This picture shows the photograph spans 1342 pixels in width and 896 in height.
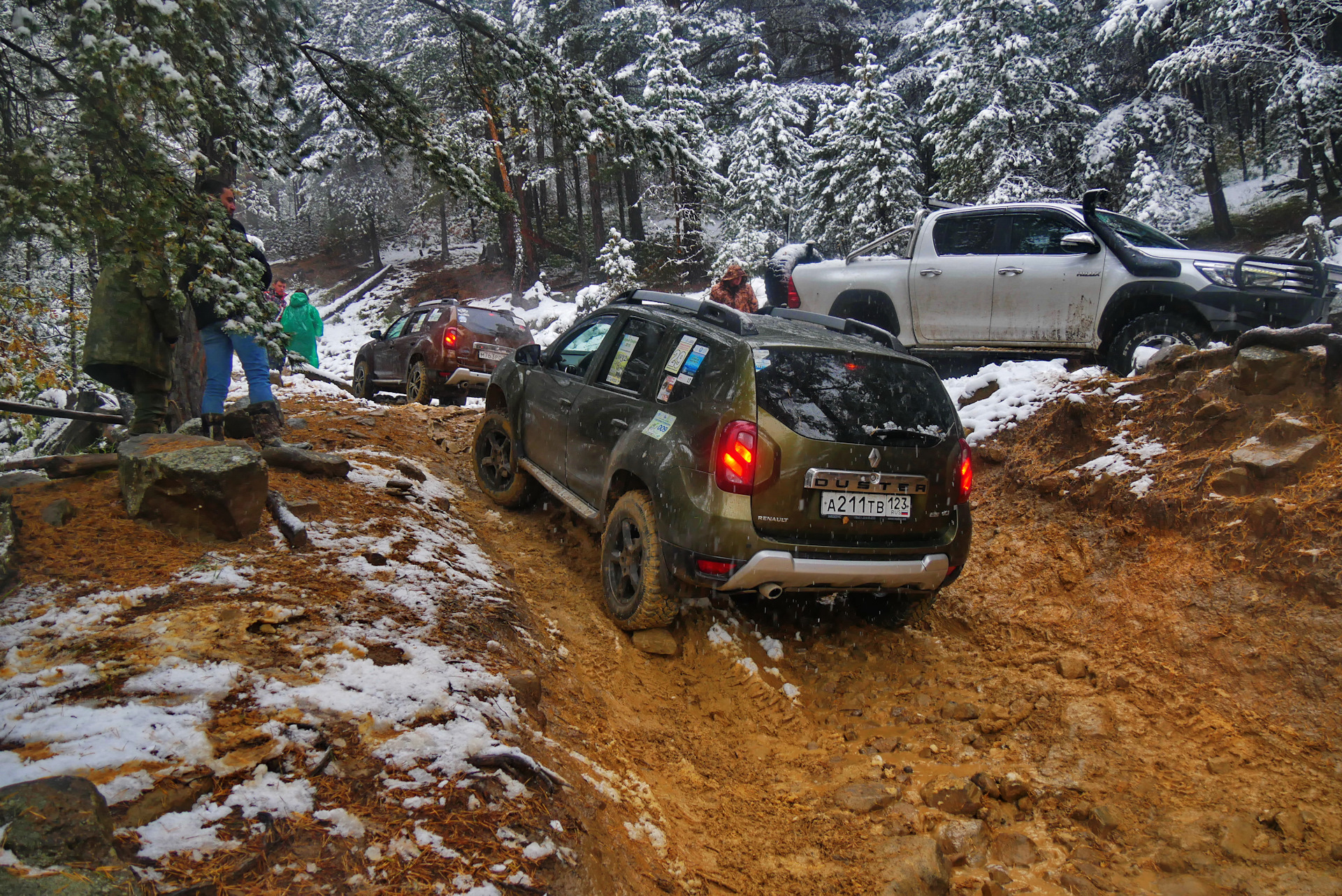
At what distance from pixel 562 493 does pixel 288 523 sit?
1.72m

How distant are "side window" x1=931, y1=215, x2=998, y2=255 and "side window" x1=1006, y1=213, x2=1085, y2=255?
0.63 ft

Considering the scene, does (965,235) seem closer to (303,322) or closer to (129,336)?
(129,336)

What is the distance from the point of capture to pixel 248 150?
17.5 ft

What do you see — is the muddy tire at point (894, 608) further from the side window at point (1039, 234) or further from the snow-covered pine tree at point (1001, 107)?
the snow-covered pine tree at point (1001, 107)

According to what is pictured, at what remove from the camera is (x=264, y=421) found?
558 cm

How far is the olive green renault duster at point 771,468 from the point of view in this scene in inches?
148

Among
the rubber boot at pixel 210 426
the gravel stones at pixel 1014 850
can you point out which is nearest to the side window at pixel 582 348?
the rubber boot at pixel 210 426

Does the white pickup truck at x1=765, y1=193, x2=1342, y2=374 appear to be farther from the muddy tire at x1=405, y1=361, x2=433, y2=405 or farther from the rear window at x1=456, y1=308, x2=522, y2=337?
the muddy tire at x1=405, y1=361, x2=433, y2=405

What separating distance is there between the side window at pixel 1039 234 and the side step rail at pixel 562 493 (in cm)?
524

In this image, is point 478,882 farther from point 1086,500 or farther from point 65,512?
point 1086,500

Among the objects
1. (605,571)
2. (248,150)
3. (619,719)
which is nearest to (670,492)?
(605,571)

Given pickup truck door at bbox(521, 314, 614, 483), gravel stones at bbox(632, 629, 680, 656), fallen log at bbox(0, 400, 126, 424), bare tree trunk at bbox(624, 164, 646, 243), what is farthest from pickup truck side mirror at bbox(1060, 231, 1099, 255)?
bare tree trunk at bbox(624, 164, 646, 243)

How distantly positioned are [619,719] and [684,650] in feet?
2.65

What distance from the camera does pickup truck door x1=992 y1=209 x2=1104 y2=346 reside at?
7.01 metres
